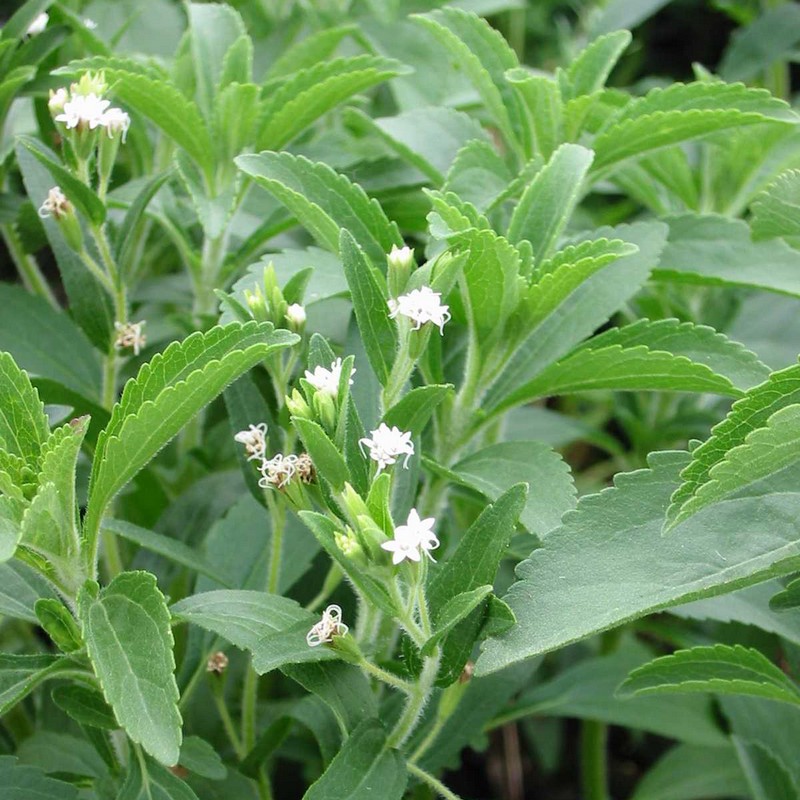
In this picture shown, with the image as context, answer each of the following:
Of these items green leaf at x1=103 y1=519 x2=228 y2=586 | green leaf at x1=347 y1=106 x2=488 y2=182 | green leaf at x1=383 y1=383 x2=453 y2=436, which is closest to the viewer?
green leaf at x1=383 y1=383 x2=453 y2=436

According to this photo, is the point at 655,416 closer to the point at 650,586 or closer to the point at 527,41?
the point at 650,586

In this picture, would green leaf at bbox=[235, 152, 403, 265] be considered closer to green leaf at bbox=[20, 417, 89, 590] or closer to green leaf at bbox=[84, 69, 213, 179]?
green leaf at bbox=[84, 69, 213, 179]

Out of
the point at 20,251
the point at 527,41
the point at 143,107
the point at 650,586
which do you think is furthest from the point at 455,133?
the point at 527,41

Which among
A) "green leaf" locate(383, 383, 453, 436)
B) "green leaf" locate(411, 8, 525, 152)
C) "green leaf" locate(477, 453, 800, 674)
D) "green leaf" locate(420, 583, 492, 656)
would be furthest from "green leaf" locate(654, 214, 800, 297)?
"green leaf" locate(420, 583, 492, 656)

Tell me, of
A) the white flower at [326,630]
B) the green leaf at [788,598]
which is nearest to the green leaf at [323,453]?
the white flower at [326,630]

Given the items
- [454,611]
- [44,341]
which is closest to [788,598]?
[454,611]
